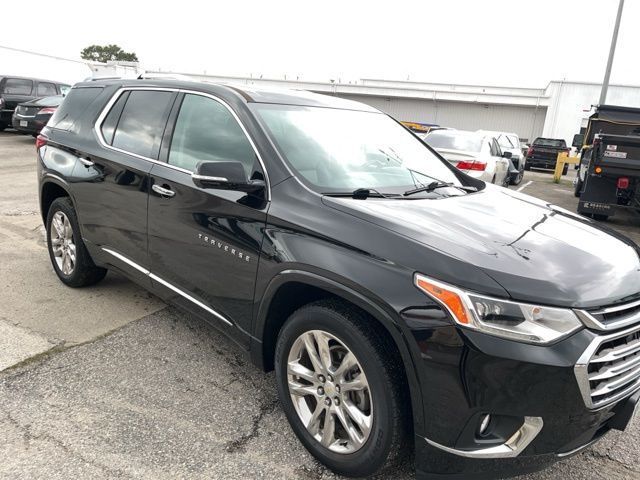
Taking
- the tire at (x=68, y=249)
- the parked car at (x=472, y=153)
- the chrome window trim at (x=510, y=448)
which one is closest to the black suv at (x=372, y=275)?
the chrome window trim at (x=510, y=448)

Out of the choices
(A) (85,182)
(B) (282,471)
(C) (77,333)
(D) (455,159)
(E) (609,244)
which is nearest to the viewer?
(B) (282,471)

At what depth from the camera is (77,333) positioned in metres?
3.66

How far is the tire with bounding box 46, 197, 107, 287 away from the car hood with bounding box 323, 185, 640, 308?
265 centimetres

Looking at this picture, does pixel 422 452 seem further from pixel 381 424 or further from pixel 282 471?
pixel 282 471

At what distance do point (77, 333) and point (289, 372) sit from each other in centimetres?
195

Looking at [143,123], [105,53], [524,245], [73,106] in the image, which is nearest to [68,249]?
[73,106]

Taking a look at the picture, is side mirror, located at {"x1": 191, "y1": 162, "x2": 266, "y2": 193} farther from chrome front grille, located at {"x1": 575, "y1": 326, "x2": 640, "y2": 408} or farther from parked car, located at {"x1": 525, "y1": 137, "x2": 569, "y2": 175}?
parked car, located at {"x1": 525, "y1": 137, "x2": 569, "y2": 175}

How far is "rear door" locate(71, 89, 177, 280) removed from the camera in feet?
11.2

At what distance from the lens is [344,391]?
2295 mm

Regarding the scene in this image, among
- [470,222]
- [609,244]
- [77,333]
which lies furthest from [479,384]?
[77,333]

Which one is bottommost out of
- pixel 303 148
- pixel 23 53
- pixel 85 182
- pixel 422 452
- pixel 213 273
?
pixel 422 452

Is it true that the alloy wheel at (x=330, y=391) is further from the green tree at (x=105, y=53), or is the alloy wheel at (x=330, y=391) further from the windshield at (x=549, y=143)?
the green tree at (x=105, y=53)

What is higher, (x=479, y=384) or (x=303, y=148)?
(x=303, y=148)

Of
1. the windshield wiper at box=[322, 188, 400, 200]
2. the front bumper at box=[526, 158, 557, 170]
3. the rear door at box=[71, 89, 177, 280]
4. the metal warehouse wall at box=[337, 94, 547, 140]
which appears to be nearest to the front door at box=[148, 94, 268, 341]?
the rear door at box=[71, 89, 177, 280]
